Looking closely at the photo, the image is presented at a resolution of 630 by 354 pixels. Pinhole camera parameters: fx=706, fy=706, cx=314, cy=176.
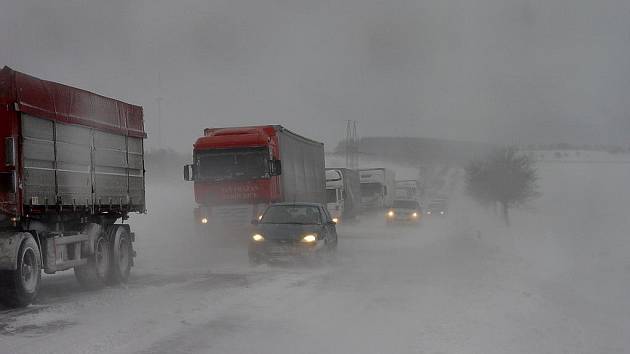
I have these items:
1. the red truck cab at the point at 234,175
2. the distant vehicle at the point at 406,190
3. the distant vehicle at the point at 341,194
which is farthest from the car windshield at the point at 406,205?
the distant vehicle at the point at 406,190

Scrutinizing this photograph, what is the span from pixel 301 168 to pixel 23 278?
1804 centimetres

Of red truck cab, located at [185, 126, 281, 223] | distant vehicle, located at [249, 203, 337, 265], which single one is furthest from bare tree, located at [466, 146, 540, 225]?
distant vehicle, located at [249, 203, 337, 265]

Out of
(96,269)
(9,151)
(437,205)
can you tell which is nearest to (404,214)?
(437,205)

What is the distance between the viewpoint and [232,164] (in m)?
22.5

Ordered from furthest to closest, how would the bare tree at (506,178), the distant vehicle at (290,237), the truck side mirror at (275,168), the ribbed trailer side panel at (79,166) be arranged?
the bare tree at (506,178) < the truck side mirror at (275,168) < the distant vehicle at (290,237) < the ribbed trailer side panel at (79,166)

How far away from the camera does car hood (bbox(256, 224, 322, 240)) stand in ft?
53.5

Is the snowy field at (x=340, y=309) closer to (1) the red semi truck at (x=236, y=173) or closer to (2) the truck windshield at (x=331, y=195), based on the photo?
(1) the red semi truck at (x=236, y=173)

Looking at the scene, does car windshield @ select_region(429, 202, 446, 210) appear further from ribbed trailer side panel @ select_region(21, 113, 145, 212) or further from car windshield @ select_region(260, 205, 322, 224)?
ribbed trailer side panel @ select_region(21, 113, 145, 212)

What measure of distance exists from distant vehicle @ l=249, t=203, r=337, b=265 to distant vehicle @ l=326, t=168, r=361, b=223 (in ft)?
58.0

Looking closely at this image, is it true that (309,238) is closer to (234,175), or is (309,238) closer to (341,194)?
(234,175)

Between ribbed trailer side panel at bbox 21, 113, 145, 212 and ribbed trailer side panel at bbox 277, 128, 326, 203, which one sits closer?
ribbed trailer side panel at bbox 21, 113, 145, 212

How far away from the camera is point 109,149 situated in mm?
13125

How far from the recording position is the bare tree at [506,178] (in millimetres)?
63875

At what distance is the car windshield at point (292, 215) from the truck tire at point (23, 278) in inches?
307
